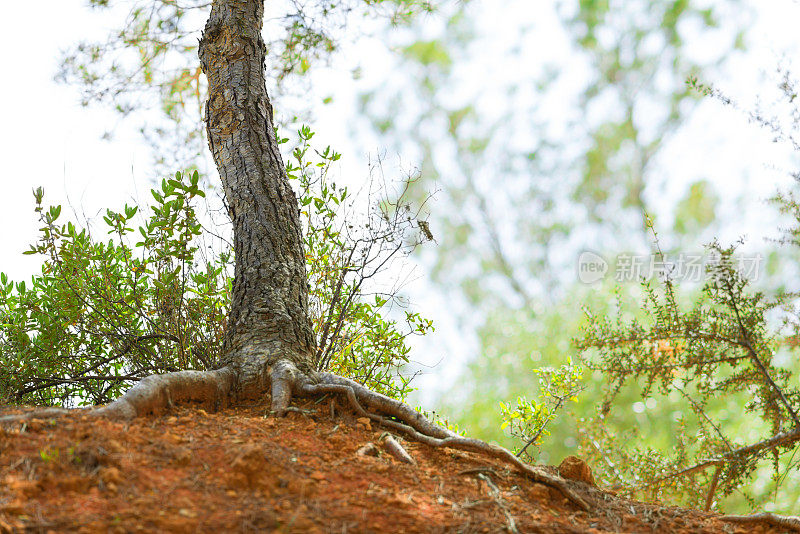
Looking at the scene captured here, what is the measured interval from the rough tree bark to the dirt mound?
14cm

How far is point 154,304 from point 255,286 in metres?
0.85

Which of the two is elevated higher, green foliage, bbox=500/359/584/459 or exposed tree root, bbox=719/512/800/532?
green foliage, bbox=500/359/584/459

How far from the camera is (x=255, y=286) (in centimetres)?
341

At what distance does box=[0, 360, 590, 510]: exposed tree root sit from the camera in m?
2.55

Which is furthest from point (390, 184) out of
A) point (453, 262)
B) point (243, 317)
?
point (453, 262)

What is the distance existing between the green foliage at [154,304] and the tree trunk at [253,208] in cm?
29

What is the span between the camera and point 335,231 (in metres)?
4.55

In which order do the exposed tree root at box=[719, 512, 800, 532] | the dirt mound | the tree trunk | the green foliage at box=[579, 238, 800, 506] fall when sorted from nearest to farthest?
the dirt mound < the exposed tree root at box=[719, 512, 800, 532] < the tree trunk < the green foliage at box=[579, 238, 800, 506]

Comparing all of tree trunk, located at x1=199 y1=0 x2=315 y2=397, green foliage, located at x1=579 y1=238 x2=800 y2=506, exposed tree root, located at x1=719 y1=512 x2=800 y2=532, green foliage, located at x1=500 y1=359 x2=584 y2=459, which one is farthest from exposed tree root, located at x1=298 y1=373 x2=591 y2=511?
green foliage, located at x1=500 y1=359 x2=584 y2=459

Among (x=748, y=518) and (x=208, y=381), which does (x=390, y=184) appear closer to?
(x=208, y=381)

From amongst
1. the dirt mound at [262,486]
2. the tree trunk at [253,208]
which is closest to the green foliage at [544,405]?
the dirt mound at [262,486]

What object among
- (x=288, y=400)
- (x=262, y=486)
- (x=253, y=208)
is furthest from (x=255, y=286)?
(x=262, y=486)

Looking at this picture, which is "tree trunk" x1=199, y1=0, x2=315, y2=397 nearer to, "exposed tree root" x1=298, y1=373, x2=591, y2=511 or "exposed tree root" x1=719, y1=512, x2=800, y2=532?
"exposed tree root" x1=298, y1=373, x2=591, y2=511

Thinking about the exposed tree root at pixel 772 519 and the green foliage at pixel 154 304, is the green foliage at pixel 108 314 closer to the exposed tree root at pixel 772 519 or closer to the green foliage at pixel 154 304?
the green foliage at pixel 154 304
